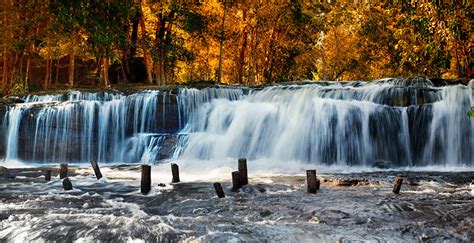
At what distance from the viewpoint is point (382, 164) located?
→ 15789 millimetres

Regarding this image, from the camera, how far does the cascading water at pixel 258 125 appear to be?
53.4 feet

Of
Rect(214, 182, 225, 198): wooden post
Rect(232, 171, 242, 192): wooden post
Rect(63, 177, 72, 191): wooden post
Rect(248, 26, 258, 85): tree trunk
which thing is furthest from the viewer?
Rect(248, 26, 258, 85): tree trunk

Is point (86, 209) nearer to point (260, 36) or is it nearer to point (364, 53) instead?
point (260, 36)

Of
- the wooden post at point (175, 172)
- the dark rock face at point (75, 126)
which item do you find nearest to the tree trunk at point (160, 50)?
the dark rock face at point (75, 126)

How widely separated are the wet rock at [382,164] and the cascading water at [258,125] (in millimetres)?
159

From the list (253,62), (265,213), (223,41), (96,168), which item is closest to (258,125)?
(96,168)

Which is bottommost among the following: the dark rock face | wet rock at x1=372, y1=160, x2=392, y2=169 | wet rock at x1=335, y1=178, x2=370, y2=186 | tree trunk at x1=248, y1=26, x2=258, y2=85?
wet rock at x1=335, y1=178, x2=370, y2=186

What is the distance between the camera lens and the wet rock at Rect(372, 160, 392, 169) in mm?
15695

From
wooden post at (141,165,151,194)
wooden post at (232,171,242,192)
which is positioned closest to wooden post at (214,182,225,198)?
wooden post at (232,171,242,192)

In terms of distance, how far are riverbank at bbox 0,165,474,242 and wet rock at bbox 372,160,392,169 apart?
3296 millimetres

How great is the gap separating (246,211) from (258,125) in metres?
10.3

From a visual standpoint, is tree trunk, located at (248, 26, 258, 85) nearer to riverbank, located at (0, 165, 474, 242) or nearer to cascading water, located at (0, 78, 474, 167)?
cascading water, located at (0, 78, 474, 167)

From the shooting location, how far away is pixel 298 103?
1897 cm

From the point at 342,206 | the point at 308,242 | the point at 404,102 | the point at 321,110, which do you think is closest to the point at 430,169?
the point at 404,102
